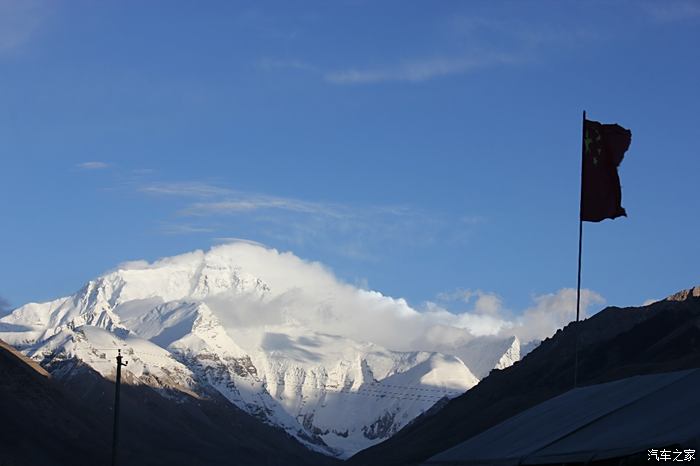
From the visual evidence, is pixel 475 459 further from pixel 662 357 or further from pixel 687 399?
pixel 662 357

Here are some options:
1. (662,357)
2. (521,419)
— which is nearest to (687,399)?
(521,419)

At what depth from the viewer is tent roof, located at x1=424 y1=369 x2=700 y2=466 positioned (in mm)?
27500

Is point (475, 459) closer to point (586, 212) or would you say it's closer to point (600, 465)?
point (600, 465)

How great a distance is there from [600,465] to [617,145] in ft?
47.6

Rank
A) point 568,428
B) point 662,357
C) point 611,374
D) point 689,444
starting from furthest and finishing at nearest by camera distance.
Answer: point 662,357 → point 611,374 → point 568,428 → point 689,444

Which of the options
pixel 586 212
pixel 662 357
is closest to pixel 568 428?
pixel 586 212

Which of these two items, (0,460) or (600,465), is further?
(0,460)

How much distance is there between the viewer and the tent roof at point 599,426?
1083 inches

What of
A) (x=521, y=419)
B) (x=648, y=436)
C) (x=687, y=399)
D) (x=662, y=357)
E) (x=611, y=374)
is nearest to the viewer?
(x=648, y=436)

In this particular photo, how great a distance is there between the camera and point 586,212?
39.6 metres

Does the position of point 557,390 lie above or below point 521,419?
above

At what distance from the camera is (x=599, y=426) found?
31141 millimetres

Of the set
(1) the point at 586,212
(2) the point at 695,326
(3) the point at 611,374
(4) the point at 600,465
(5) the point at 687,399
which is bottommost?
(4) the point at 600,465

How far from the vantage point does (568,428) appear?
32.2 meters
